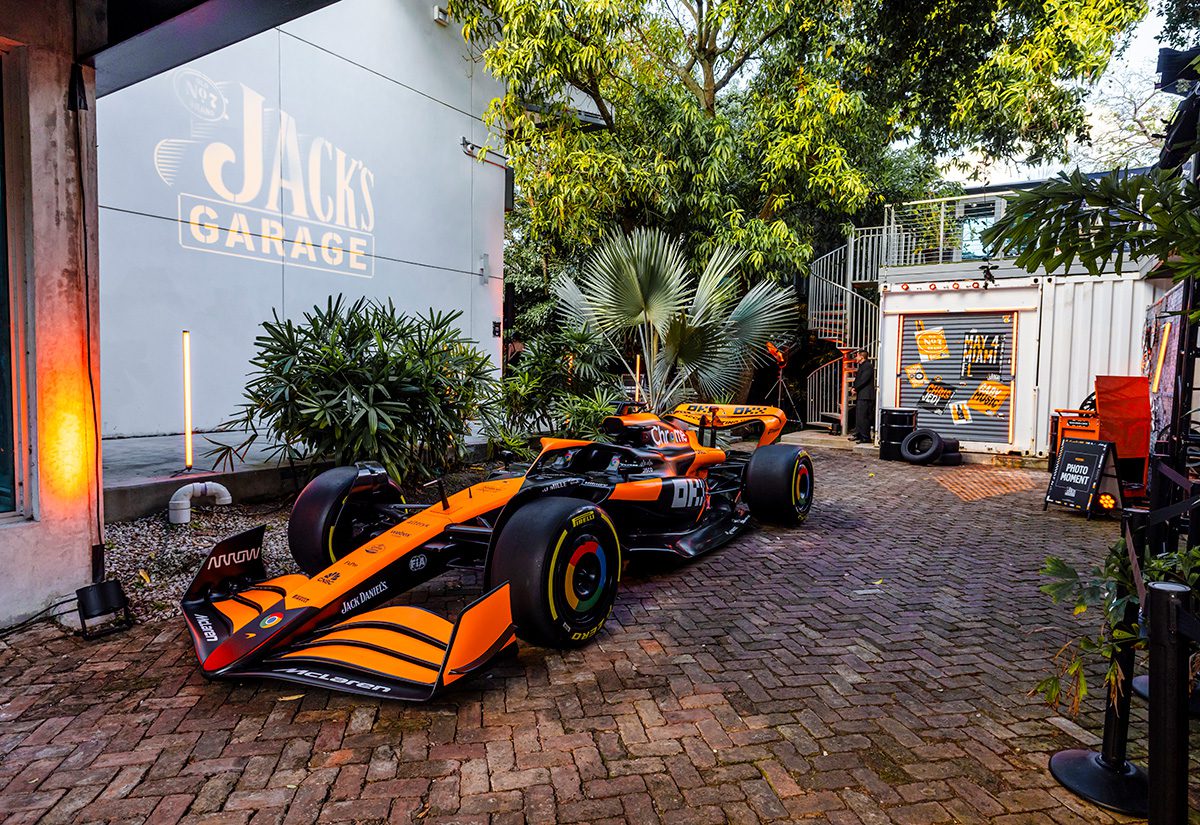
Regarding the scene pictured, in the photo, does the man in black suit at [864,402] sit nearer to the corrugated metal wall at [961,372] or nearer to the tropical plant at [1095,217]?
the corrugated metal wall at [961,372]

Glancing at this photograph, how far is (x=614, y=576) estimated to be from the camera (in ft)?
12.1

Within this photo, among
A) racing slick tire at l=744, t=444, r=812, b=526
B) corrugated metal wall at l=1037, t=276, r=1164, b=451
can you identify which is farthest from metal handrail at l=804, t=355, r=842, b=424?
racing slick tire at l=744, t=444, r=812, b=526

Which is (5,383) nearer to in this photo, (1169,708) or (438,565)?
(438,565)

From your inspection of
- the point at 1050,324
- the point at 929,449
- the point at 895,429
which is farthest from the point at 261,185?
the point at 1050,324

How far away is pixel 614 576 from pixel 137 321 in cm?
585

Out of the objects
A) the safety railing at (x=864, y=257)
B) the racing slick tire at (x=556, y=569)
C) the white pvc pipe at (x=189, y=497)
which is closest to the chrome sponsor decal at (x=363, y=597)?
the racing slick tire at (x=556, y=569)

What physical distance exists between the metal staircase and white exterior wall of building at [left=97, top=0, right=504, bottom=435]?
7802 mm

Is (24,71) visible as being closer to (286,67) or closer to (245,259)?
(245,259)

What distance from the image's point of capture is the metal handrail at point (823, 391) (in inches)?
602

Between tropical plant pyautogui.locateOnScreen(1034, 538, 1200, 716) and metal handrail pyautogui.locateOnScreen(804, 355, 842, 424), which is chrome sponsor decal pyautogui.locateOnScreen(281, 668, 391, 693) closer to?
tropical plant pyautogui.locateOnScreen(1034, 538, 1200, 716)

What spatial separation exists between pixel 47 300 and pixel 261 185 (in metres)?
4.95

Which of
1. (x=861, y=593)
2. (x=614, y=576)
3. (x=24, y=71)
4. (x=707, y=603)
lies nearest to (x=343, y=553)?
(x=614, y=576)

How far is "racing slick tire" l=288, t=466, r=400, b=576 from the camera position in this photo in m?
3.95

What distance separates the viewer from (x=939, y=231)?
495 inches
